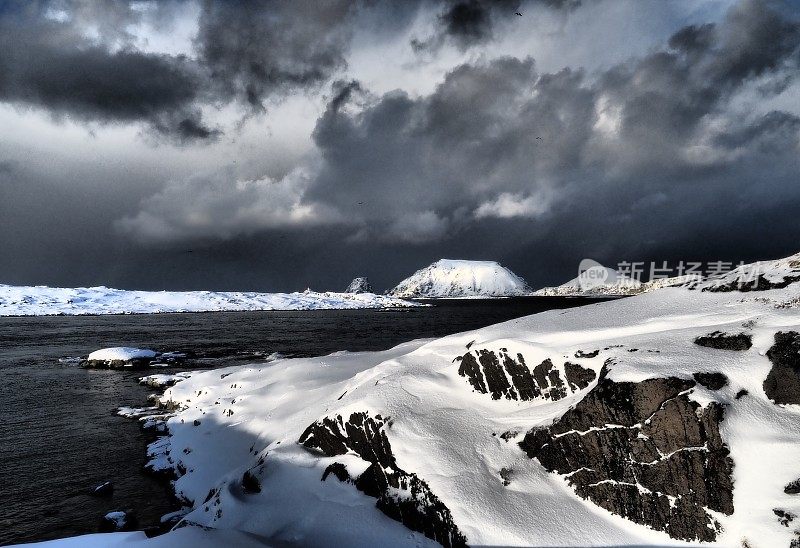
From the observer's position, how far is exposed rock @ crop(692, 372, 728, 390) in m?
11.1

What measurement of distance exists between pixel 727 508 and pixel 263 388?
78.6ft

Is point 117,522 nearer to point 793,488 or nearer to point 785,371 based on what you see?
point 793,488

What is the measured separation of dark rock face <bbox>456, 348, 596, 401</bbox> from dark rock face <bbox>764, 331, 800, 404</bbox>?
172 inches

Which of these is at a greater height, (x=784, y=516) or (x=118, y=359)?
(x=784, y=516)

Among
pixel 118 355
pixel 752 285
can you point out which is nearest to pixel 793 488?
pixel 752 285

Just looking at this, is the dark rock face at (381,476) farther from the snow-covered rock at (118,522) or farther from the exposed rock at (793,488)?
the snow-covered rock at (118,522)

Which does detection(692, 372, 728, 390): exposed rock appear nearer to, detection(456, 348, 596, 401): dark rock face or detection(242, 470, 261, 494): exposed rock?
detection(456, 348, 596, 401): dark rock face

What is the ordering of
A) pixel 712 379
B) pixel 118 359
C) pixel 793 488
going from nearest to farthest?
1. pixel 793 488
2. pixel 712 379
3. pixel 118 359

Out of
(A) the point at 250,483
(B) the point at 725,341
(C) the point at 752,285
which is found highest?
(C) the point at 752,285

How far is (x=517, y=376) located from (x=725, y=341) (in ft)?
21.0

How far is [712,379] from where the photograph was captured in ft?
36.6

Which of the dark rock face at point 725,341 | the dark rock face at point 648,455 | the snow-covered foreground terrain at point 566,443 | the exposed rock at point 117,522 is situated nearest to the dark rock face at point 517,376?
the snow-covered foreground terrain at point 566,443

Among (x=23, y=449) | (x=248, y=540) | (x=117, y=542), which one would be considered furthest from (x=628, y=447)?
(x=23, y=449)

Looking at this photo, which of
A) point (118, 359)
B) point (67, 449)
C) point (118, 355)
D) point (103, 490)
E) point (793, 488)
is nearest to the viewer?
point (793, 488)
